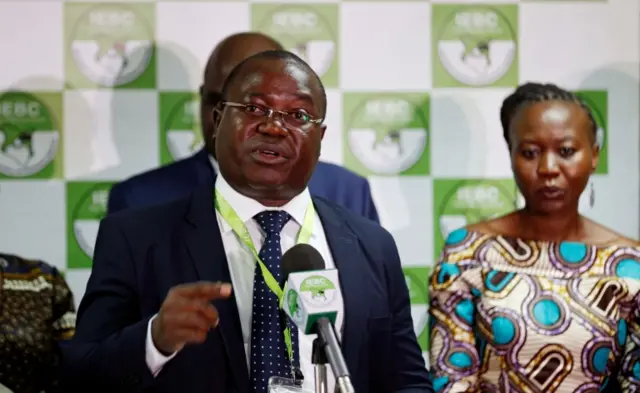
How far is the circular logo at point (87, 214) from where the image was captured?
11.2 feet

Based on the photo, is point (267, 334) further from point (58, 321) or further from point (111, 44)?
point (111, 44)

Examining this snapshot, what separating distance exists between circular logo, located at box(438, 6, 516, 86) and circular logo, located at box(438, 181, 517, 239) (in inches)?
16.9

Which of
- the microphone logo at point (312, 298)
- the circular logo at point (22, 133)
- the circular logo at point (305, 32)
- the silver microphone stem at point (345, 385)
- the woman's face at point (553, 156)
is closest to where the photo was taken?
the silver microphone stem at point (345, 385)

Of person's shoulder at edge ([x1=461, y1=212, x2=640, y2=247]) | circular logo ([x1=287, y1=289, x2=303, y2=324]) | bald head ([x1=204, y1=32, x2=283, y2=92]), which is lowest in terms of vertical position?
person's shoulder at edge ([x1=461, y1=212, x2=640, y2=247])

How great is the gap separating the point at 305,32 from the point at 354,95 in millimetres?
322

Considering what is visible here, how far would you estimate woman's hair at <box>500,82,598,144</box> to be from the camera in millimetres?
2729

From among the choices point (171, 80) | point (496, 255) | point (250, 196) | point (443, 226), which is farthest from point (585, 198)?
Answer: point (250, 196)

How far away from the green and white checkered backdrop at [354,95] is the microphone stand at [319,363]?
6.93 feet

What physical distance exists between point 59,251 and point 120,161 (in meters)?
0.42

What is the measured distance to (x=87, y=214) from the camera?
3430 mm

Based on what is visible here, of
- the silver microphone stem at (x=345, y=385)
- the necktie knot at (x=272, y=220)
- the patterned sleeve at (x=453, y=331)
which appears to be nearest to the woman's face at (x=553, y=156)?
the patterned sleeve at (x=453, y=331)

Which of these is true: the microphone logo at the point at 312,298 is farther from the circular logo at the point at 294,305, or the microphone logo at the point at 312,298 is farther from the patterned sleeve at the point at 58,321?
the patterned sleeve at the point at 58,321

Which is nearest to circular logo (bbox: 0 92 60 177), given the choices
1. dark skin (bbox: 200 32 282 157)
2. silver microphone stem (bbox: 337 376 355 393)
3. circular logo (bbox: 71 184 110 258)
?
circular logo (bbox: 71 184 110 258)

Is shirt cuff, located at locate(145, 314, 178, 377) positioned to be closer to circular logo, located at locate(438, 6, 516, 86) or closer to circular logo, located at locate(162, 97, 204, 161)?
circular logo, located at locate(162, 97, 204, 161)
